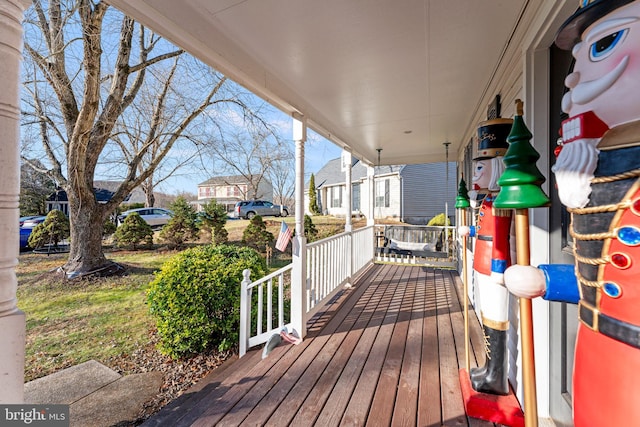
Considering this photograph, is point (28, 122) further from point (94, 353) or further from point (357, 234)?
point (357, 234)

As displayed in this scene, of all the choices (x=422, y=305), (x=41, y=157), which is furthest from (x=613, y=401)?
(x=41, y=157)

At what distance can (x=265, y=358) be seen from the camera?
95.1 inches

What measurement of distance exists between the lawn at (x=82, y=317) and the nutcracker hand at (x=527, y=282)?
3.96m

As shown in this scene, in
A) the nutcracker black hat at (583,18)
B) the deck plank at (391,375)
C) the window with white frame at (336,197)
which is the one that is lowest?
the deck plank at (391,375)

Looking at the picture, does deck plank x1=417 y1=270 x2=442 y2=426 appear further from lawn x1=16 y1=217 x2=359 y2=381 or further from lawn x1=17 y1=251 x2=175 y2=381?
lawn x1=17 y1=251 x2=175 y2=381

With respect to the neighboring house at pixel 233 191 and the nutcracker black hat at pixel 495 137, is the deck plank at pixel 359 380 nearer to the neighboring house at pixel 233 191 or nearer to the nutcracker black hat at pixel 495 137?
the nutcracker black hat at pixel 495 137

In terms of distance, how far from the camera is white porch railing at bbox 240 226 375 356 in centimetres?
273

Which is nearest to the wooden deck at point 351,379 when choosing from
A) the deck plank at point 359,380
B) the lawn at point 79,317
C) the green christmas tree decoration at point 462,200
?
the deck plank at point 359,380

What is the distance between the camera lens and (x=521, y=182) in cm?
79

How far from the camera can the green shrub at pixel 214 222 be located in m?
8.42

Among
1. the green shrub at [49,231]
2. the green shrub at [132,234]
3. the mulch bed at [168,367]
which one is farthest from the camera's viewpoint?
the green shrub at [132,234]

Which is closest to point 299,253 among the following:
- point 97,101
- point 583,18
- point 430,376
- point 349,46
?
point 430,376

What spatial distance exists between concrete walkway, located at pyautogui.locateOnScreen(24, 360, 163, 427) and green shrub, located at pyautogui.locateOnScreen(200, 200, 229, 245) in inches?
215

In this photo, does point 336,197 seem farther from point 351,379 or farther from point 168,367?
point 351,379
